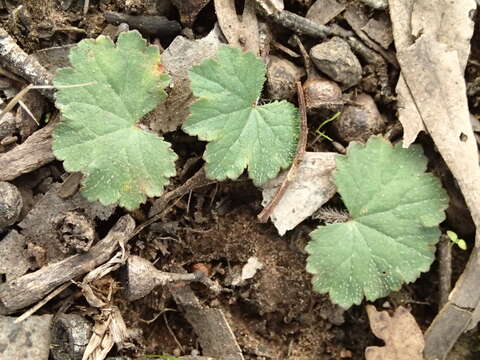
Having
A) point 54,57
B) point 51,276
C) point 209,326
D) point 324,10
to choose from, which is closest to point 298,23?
point 324,10

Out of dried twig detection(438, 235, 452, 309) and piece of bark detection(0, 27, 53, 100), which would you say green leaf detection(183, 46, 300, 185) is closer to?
piece of bark detection(0, 27, 53, 100)

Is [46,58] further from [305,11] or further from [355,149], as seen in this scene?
[355,149]

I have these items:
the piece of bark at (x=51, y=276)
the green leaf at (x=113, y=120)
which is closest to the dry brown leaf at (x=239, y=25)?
the green leaf at (x=113, y=120)

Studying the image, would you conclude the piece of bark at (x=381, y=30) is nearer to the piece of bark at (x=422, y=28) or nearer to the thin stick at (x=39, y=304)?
the piece of bark at (x=422, y=28)

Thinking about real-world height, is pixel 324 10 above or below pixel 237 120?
above

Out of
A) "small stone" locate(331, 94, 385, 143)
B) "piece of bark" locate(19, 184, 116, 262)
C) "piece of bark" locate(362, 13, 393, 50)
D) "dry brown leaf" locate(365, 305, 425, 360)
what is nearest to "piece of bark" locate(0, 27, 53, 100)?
"piece of bark" locate(19, 184, 116, 262)

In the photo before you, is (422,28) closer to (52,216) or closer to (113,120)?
(113,120)
